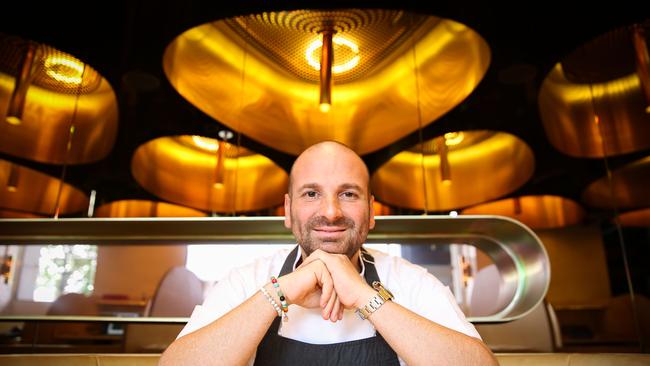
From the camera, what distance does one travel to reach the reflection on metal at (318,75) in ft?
9.66

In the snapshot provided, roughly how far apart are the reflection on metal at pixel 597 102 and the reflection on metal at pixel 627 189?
141 mm

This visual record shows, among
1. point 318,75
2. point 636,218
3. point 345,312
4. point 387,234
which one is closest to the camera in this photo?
point 345,312

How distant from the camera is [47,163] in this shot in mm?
3010

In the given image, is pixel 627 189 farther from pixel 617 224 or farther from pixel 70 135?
pixel 70 135

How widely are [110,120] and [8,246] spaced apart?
135 cm

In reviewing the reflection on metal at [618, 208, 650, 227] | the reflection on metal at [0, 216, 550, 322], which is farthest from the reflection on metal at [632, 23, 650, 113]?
the reflection on metal at [0, 216, 550, 322]

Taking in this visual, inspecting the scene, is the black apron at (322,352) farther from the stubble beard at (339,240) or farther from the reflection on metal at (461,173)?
the reflection on metal at (461,173)

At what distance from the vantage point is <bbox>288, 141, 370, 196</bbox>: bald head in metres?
1.18

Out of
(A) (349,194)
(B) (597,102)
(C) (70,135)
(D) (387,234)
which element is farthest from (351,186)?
(B) (597,102)

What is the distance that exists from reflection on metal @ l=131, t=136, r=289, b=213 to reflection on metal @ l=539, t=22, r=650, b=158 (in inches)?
86.2

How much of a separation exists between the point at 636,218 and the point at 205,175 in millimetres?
3102

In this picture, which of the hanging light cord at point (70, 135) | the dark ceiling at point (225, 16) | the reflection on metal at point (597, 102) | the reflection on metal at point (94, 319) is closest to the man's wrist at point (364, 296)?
the reflection on metal at point (94, 319)

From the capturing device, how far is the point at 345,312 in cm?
109

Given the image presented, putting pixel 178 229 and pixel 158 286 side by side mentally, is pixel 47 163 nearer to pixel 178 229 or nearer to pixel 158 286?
pixel 158 286
